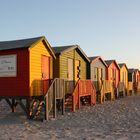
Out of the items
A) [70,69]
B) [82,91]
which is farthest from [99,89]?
[82,91]

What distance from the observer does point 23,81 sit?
1659cm

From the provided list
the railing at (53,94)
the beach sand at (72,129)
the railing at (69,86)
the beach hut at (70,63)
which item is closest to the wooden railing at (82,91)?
the railing at (69,86)

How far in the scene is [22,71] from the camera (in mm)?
16625

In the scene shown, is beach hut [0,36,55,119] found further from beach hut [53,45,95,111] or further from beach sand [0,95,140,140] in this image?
beach hut [53,45,95,111]

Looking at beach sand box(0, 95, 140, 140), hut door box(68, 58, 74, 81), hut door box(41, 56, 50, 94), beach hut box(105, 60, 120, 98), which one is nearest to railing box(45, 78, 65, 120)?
beach sand box(0, 95, 140, 140)

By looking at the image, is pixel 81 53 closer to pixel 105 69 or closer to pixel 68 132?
pixel 105 69

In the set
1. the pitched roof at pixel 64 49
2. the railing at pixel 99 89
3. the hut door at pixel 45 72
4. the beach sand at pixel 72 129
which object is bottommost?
the beach sand at pixel 72 129

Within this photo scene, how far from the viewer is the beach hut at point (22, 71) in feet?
54.2

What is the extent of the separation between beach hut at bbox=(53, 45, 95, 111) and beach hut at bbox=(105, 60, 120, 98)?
7.72 meters

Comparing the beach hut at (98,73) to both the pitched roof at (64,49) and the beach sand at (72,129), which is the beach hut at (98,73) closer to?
the pitched roof at (64,49)

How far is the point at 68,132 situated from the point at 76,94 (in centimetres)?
884

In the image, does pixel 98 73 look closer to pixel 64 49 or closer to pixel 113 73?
pixel 113 73

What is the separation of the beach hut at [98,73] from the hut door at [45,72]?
9100mm

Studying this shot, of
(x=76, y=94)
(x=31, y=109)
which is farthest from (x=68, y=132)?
(x=76, y=94)
